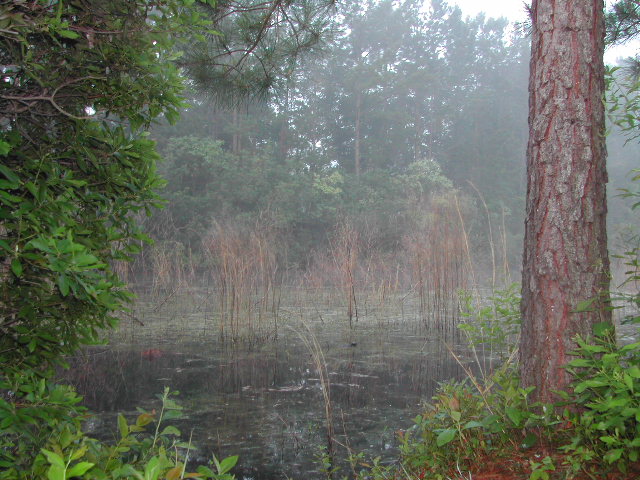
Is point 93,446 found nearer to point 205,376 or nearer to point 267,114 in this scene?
point 205,376

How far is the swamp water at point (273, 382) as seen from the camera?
317 cm

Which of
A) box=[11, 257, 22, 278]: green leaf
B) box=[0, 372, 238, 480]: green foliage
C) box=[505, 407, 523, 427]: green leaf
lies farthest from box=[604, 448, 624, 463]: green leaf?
box=[11, 257, 22, 278]: green leaf

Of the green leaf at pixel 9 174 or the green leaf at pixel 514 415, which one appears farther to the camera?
the green leaf at pixel 514 415

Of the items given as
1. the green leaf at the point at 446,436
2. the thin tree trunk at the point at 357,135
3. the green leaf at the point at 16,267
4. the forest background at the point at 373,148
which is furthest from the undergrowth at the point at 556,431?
the thin tree trunk at the point at 357,135

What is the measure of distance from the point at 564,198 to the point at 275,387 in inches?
120

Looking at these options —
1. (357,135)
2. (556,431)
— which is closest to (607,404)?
(556,431)

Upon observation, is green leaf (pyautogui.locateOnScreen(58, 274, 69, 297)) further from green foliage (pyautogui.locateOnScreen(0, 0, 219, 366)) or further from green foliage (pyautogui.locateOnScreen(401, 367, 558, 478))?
green foliage (pyautogui.locateOnScreen(401, 367, 558, 478))

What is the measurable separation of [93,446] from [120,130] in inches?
38.3

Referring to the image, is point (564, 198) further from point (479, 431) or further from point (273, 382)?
point (273, 382)

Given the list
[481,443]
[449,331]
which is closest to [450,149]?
[449,331]

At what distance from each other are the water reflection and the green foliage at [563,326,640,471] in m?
1.48

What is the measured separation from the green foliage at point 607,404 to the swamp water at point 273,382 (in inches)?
40.4

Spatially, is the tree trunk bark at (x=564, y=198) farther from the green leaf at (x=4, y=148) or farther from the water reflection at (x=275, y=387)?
the green leaf at (x=4, y=148)

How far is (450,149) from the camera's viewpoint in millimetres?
25109
